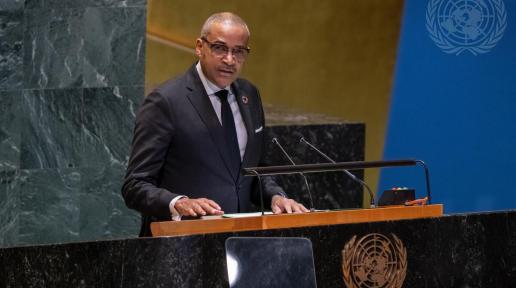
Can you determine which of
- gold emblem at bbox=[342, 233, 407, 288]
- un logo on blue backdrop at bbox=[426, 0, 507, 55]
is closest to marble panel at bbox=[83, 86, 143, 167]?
un logo on blue backdrop at bbox=[426, 0, 507, 55]

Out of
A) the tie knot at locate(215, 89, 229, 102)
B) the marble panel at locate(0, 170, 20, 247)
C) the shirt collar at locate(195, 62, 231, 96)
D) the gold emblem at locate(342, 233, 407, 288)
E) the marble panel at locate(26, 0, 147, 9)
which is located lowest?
the marble panel at locate(0, 170, 20, 247)

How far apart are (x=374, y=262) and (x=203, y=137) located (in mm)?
986

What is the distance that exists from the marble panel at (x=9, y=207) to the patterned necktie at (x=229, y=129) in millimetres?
2646

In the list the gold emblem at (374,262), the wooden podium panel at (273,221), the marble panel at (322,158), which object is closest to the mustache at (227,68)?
the wooden podium panel at (273,221)

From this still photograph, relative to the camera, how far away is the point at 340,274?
349 centimetres

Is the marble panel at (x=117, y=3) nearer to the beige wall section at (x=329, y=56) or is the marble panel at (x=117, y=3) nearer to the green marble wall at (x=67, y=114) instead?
the green marble wall at (x=67, y=114)

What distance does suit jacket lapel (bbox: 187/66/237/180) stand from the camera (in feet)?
14.0

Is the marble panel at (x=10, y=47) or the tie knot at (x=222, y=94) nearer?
the tie knot at (x=222, y=94)

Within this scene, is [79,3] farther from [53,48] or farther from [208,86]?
[208,86]

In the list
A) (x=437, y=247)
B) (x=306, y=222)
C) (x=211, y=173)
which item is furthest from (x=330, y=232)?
(x=211, y=173)

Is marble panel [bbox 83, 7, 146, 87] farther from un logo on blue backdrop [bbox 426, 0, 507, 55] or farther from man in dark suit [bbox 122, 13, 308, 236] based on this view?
man in dark suit [bbox 122, 13, 308, 236]

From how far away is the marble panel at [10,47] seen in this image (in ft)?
21.5

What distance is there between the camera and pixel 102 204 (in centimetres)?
683

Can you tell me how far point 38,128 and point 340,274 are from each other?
360 centimetres
